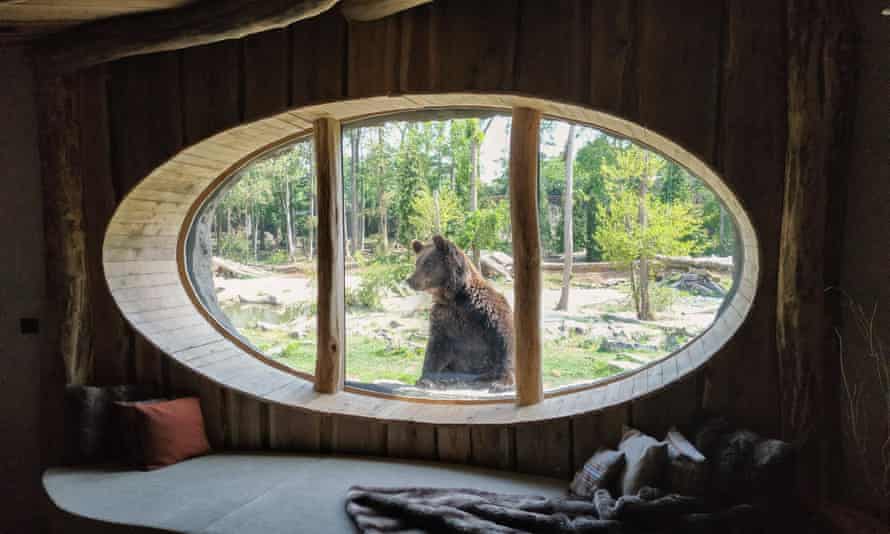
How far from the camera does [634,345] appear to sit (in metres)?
2.63

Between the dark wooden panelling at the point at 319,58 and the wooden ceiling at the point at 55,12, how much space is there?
493mm

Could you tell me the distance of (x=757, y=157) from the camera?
7.01ft

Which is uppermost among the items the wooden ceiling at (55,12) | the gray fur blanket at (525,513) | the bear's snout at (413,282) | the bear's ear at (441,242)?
the wooden ceiling at (55,12)

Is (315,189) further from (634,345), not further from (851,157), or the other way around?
(851,157)

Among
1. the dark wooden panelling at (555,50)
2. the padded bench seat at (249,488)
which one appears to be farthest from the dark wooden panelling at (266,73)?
the padded bench seat at (249,488)

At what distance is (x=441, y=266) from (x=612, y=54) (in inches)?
46.0

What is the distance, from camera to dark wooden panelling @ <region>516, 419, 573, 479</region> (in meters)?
2.48

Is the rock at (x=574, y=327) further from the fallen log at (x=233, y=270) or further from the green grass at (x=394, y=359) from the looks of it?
the fallen log at (x=233, y=270)

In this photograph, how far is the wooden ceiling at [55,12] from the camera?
7.54ft

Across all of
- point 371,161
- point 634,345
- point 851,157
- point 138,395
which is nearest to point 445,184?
point 371,161

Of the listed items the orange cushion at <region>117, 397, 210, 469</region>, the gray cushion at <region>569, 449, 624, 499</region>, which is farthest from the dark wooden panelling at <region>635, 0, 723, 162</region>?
the orange cushion at <region>117, 397, 210, 469</region>

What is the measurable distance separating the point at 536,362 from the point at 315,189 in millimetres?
1401

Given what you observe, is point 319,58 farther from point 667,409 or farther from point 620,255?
point 667,409

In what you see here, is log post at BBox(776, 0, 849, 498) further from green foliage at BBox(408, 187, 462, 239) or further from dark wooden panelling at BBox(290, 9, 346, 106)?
dark wooden panelling at BBox(290, 9, 346, 106)
